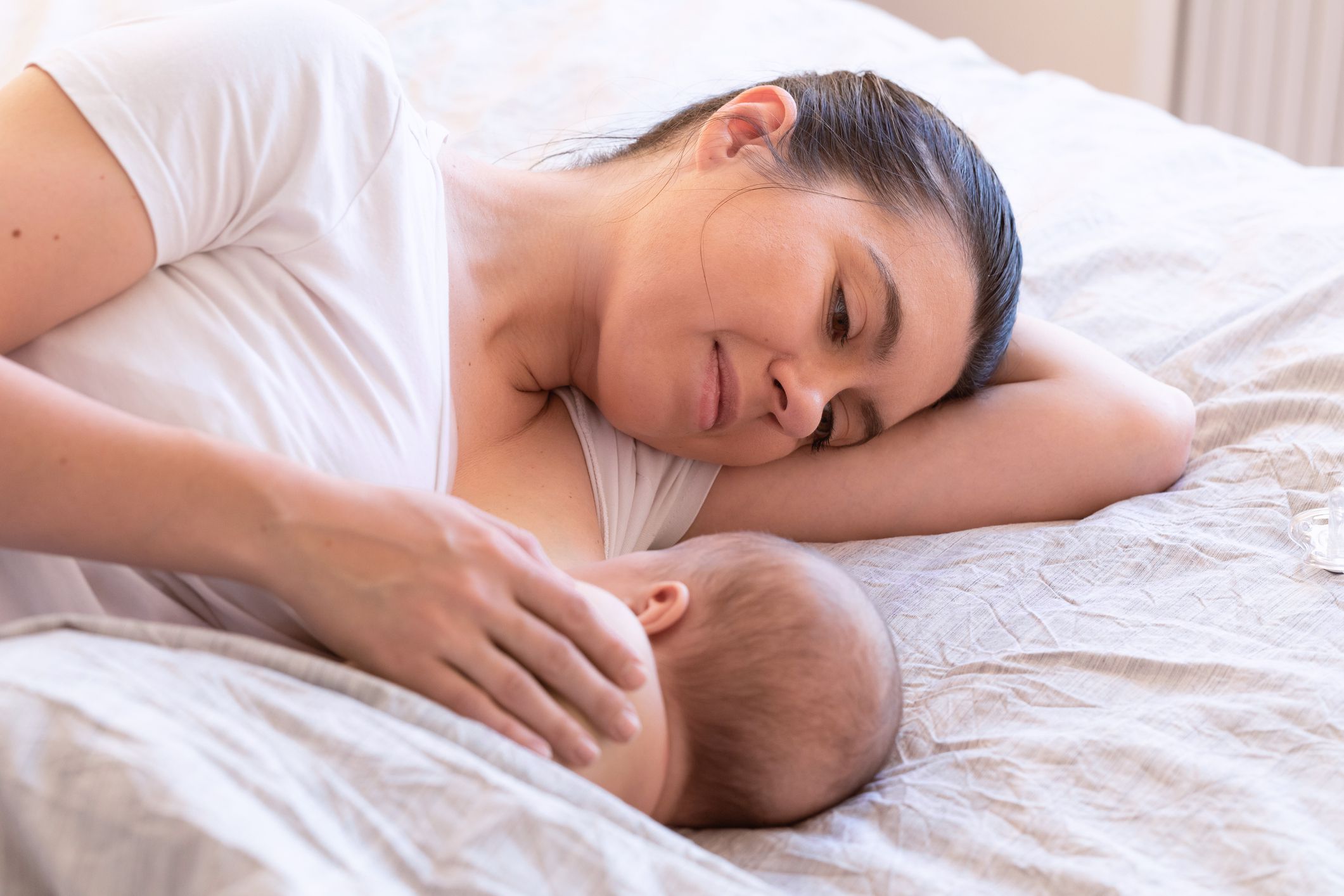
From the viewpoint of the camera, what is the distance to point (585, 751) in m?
0.75

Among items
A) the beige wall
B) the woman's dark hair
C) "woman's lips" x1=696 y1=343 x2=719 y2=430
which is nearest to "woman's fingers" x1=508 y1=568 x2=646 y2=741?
"woman's lips" x1=696 y1=343 x2=719 y2=430

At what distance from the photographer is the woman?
0.77 meters

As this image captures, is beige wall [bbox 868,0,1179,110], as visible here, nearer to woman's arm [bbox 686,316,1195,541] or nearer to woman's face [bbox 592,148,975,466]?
woman's arm [bbox 686,316,1195,541]

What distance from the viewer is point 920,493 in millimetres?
1280

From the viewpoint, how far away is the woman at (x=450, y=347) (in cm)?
77

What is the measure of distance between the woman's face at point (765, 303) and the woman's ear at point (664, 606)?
29cm

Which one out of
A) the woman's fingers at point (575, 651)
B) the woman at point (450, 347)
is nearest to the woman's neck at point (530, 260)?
the woman at point (450, 347)

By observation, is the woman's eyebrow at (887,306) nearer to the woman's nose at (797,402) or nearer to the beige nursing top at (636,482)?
the woman's nose at (797,402)

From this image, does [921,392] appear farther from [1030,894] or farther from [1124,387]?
[1030,894]

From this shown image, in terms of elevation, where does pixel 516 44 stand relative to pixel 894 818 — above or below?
above

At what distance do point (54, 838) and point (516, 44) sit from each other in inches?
63.8

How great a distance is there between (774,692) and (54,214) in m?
0.59

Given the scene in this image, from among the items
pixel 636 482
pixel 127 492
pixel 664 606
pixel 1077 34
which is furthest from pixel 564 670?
pixel 1077 34

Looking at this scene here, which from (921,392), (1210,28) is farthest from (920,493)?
(1210,28)
